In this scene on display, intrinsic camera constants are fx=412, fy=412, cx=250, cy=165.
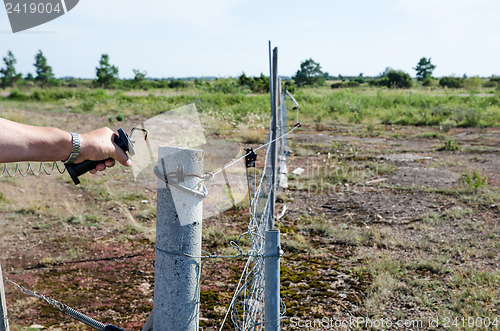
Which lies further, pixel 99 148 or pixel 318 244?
pixel 318 244

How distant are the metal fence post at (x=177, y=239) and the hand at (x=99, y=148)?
0.44 feet

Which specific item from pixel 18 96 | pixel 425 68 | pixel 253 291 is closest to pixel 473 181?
pixel 253 291

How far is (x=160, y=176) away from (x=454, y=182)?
713cm

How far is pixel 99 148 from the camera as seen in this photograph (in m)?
1.24

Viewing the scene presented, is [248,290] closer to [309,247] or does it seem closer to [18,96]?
[309,247]

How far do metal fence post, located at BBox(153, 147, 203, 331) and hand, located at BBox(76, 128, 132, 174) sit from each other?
135 mm

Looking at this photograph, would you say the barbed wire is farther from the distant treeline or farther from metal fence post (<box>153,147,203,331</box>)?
the distant treeline

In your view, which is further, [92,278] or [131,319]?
[92,278]

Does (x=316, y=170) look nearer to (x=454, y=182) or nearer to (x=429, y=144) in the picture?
(x=454, y=182)

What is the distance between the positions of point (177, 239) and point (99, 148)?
365mm

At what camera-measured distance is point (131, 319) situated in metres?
3.10

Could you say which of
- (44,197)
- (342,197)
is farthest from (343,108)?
(44,197)

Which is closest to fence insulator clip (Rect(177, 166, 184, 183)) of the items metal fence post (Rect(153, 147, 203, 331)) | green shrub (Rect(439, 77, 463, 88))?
metal fence post (Rect(153, 147, 203, 331))

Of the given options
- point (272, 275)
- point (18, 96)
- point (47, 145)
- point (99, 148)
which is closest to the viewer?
point (47, 145)
